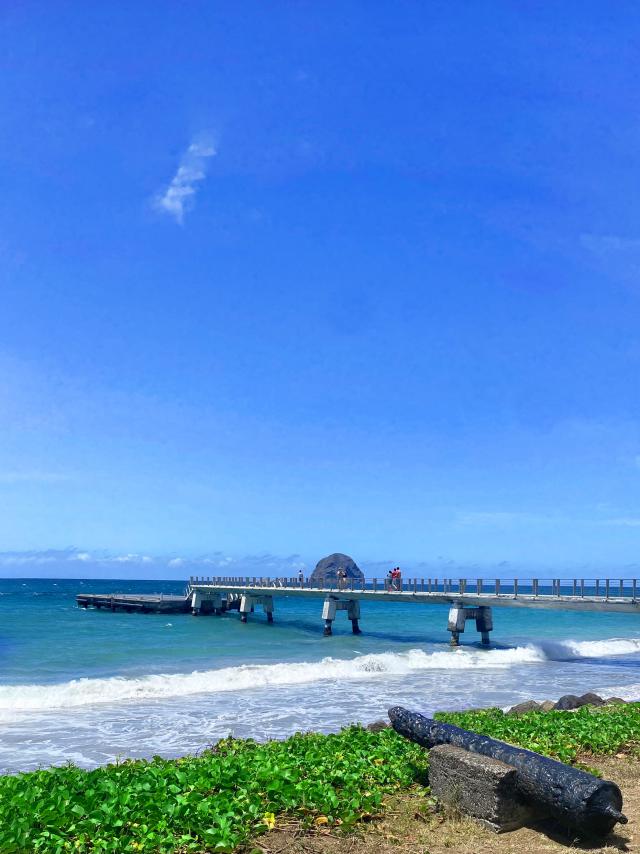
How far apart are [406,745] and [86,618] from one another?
2729 inches

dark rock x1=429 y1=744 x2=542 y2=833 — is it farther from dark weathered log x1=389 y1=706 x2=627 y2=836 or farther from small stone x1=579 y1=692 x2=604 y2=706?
small stone x1=579 y1=692 x2=604 y2=706

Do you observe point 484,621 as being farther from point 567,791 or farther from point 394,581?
point 567,791

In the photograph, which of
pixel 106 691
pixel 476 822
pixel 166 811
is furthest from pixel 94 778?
pixel 106 691

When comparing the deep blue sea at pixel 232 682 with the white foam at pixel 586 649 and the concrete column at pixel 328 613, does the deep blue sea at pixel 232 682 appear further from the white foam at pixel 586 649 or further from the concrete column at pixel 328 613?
the concrete column at pixel 328 613

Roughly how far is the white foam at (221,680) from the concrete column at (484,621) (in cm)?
645

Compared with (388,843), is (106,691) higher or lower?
lower

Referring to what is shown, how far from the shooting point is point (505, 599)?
4528 cm

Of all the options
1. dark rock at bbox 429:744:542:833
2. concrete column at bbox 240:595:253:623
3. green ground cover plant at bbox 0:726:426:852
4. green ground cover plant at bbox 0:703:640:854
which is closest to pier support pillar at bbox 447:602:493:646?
concrete column at bbox 240:595:253:623

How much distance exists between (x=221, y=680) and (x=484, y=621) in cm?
2334

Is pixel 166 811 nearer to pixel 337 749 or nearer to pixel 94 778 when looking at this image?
pixel 94 778

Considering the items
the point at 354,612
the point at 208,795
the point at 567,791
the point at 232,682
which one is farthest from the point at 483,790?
the point at 354,612

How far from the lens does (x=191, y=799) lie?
8977mm

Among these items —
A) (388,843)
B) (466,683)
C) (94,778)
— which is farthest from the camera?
(466,683)

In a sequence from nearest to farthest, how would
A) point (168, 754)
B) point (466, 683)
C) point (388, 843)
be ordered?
1. point (388, 843)
2. point (168, 754)
3. point (466, 683)
